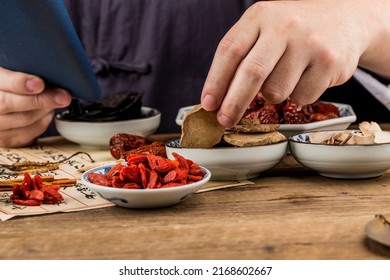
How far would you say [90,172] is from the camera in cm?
140

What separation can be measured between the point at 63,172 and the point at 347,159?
70cm

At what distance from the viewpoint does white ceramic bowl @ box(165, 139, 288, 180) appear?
1.48 meters

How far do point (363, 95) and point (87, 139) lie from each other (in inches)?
42.0

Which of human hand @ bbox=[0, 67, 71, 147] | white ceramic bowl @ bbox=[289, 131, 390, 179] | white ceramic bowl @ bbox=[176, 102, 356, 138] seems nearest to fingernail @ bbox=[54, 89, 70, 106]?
human hand @ bbox=[0, 67, 71, 147]

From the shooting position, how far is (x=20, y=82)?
1882 mm

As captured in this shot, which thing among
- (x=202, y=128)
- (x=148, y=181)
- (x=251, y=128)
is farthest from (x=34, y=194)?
(x=251, y=128)

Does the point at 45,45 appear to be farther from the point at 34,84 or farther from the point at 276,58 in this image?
the point at 276,58

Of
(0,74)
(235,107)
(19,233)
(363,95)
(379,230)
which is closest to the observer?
(379,230)

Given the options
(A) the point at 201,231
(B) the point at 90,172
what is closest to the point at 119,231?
(A) the point at 201,231

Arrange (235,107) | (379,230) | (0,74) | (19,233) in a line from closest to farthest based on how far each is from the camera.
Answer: (379,230) < (19,233) < (235,107) < (0,74)

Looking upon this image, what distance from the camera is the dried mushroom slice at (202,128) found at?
1489mm

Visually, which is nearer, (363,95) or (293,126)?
(293,126)

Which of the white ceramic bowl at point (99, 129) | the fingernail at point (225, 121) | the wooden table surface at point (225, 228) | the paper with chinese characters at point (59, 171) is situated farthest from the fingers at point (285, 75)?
the white ceramic bowl at point (99, 129)

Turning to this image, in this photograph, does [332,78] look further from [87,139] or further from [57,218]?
[87,139]
